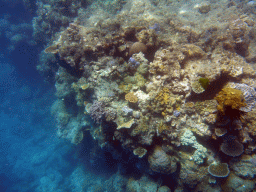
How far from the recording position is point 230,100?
4.51m

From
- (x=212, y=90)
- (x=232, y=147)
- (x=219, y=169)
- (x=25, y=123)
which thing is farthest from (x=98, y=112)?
(x=25, y=123)

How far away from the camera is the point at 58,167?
16.4 meters

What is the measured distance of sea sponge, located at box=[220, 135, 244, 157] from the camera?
5.00 meters

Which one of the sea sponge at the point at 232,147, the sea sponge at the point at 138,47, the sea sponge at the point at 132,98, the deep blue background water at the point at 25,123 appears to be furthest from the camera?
the deep blue background water at the point at 25,123

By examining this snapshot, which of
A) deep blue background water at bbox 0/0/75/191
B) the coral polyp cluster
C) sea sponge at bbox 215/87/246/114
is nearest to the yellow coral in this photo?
the coral polyp cluster

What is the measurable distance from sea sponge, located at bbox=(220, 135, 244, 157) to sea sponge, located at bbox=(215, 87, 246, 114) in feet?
3.90

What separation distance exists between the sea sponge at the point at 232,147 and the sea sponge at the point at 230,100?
1.19m

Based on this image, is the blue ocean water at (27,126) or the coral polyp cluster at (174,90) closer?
the coral polyp cluster at (174,90)

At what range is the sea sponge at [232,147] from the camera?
16.4ft

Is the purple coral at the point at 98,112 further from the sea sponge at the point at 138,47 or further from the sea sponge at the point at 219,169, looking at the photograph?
the sea sponge at the point at 219,169

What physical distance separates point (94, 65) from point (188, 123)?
524 cm

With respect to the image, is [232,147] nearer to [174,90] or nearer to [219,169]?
[219,169]

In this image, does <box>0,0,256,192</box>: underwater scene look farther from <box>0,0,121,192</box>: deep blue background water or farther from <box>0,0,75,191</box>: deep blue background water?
<box>0,0,75,191</box>: deep blue background water

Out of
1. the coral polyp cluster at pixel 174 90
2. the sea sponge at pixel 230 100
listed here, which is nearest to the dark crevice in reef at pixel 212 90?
the coral polyp cluster at pixel 174 90
